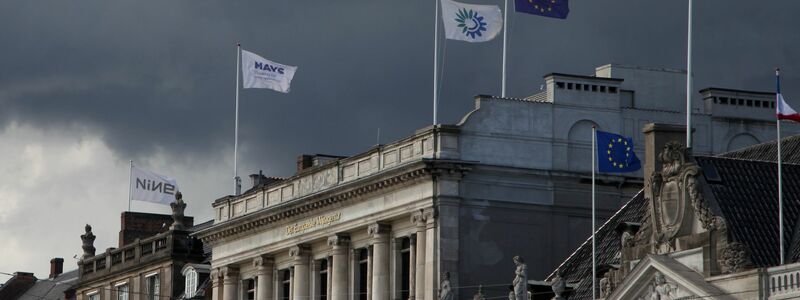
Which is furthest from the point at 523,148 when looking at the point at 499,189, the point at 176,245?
the point at 176,245

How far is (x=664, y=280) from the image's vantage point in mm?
74938

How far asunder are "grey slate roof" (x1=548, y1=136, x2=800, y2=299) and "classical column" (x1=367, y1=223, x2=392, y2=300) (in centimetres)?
863

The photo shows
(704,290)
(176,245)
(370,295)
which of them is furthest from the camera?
(176,245)

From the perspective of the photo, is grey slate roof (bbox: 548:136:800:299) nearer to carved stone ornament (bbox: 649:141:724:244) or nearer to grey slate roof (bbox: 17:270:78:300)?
carved stone ornament (bbox: 649:141:724:244)

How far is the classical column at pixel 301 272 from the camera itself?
9850cm

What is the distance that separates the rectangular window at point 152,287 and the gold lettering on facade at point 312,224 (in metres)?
17.1

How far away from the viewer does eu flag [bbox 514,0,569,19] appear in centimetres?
8919

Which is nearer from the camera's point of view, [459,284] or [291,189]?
[459,284]

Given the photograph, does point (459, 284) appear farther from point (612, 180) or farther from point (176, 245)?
point (176, 245)

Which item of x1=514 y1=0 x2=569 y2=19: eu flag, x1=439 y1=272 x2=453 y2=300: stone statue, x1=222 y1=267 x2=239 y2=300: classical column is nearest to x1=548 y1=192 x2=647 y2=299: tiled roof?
x1=439 y1=272 x2=453 y2=300: stone statue

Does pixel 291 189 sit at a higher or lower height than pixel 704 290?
higher

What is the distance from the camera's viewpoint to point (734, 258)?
72.6 m

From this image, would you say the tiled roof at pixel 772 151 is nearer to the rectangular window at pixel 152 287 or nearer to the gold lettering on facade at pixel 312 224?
the gold lettering on facade at pixel 312 224

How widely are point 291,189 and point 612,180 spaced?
14.7m
